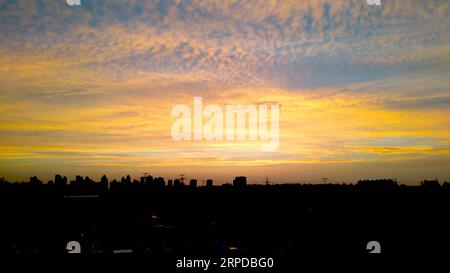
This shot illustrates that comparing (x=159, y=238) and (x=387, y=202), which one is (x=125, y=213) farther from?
(x=387, y=202)

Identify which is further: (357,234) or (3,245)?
(357,234)

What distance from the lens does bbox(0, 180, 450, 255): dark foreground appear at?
107 m

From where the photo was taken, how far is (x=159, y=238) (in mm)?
119688

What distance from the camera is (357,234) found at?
390ft

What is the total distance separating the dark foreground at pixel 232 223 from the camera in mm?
106750

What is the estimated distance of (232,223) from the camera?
489 feet

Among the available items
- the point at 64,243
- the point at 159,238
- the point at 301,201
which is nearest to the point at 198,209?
the point at 301,201

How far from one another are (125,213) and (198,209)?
33.2 m

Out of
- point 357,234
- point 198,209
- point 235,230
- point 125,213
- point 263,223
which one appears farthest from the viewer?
point 198,209

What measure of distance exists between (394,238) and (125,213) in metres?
98.4
